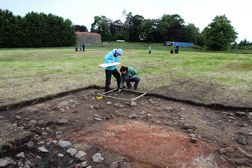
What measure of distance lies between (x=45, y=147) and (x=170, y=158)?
2.28 metres

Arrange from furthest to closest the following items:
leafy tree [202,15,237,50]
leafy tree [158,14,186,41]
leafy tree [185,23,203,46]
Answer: leafy tree [158,14,186,41] < leafy tree [185,23,203,46] < leafy tree [202,15,237,50]

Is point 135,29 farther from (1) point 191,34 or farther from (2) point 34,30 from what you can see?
(2) point 34,30

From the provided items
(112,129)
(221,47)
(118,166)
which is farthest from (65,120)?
(221,47)

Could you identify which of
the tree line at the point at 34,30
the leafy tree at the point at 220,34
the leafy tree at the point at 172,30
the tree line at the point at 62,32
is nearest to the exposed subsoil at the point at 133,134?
the leafy tree at the point at 220,34

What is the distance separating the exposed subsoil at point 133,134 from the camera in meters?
4.48

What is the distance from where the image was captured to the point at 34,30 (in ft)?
165

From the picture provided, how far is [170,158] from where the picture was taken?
14.7ft

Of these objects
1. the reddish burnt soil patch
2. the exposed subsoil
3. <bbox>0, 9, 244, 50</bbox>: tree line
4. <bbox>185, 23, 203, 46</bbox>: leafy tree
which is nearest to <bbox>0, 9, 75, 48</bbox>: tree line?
<bbox>0, 9, 244, 50</bbox>: tree line

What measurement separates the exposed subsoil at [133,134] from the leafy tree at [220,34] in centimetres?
4300

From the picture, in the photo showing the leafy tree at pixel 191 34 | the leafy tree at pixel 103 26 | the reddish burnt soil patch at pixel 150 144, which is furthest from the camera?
the leafy tree at pixel 103 26

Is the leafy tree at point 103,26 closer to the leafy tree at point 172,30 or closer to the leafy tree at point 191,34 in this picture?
the leafy tree at point 172,30

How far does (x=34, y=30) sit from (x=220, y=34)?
34.0m

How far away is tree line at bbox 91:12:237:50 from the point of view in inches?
1909

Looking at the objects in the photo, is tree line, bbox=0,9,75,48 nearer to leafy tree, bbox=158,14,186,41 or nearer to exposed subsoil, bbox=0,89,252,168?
leafy tree, bbox=158,14,186,41
